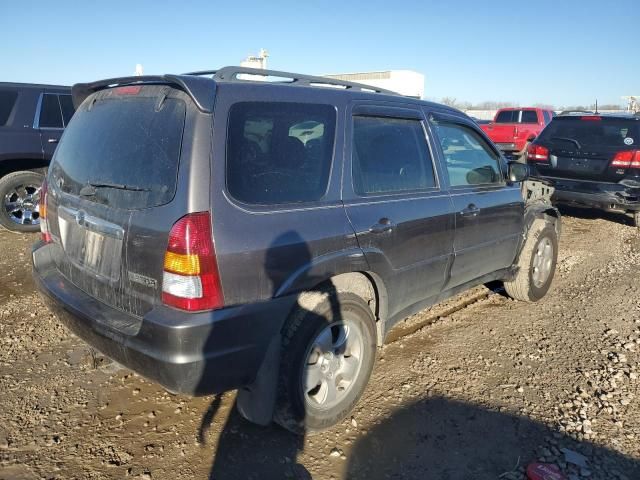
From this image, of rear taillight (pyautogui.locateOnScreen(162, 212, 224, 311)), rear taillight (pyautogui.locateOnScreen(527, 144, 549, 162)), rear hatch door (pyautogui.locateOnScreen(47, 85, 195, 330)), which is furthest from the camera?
rear taillight (pyautogui.locateOnScreen(527, 144, 549, 162))

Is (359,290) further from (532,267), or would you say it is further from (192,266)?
(532,267)

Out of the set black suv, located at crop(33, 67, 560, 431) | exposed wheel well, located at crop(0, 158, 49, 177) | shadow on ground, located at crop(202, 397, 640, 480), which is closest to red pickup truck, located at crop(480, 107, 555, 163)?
exposed wheel well, located at crop(0, 158, 49, 177)

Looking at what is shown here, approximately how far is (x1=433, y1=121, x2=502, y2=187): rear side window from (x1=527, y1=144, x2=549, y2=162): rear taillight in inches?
168

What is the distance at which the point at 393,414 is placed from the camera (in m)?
2.92

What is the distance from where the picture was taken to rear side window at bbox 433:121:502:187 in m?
3.59

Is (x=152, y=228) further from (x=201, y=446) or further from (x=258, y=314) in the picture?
(x=201, y=446)

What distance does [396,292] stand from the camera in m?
3.10

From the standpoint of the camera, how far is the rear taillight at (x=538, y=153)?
7797mm

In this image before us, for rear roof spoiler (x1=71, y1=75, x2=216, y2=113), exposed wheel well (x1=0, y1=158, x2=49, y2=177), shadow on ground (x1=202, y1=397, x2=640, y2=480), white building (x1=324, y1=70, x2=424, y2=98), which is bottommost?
shadow on ground (x1=202, y1=397, x2=640, y2=480)

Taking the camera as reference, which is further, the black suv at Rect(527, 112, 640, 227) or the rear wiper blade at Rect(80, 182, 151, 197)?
the black suv at Rect(527, 112, 640, 227)

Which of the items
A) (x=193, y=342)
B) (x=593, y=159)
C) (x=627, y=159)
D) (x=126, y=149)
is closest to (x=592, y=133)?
(x=593, y=159)

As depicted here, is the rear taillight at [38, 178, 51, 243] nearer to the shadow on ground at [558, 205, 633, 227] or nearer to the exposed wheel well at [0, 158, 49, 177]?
the exposed wheel well at [0, 158, 49, 177]

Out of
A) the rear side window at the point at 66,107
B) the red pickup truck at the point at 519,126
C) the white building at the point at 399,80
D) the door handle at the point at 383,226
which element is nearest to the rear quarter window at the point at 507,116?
the red pickup truck at the point at 519,126

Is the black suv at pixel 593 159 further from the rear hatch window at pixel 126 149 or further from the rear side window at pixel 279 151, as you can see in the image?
the rear hatch window at pixel 126 149
